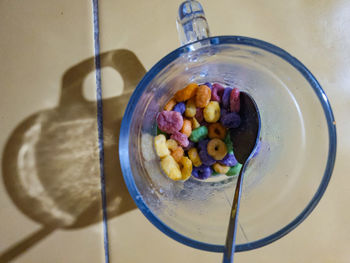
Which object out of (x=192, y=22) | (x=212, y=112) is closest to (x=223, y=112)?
(x=212, y=112)

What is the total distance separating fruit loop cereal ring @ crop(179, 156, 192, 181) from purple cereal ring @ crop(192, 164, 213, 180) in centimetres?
2

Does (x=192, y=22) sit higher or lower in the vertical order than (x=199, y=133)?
higher

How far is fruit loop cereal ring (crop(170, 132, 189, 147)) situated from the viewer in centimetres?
40

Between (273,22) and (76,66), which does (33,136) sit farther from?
(273,22)

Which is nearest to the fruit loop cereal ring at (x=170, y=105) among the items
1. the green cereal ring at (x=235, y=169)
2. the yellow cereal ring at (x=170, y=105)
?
the yellow cereal ring at (x=170, y=105)

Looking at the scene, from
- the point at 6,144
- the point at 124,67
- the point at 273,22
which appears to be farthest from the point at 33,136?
the point at 273,22

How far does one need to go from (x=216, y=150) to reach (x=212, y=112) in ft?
0.16

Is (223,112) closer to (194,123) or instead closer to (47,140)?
(194,123)

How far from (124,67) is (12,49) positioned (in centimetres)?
17

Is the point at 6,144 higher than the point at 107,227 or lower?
higher

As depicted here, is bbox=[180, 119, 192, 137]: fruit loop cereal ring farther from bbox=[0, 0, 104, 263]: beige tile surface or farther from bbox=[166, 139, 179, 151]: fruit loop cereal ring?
bbox=[0, 0, 104, 263]: beige tile surface

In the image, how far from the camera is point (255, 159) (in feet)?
1.35

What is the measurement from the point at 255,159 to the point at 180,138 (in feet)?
0.33

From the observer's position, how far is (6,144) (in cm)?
46
